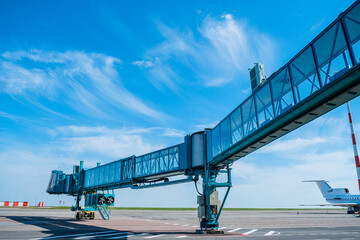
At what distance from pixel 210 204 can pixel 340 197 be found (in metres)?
63.5

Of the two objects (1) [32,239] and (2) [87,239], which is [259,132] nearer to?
(2) [87,239]

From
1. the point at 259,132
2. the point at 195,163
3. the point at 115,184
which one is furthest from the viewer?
the point at 115,184

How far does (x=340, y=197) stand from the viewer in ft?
227

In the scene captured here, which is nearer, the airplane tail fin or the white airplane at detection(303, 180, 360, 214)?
the white airplane at detection(303, 180, 360, 214)

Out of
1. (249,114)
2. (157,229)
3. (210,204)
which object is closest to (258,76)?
(249,114)

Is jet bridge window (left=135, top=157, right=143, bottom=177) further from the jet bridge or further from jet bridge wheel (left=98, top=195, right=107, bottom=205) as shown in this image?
jet bridge wheel (left=98, top=195, right=107, bottom=205)

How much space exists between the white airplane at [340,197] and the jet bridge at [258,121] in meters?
58.9

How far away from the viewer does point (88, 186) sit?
40594 mm

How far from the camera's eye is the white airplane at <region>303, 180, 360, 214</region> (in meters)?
64.2

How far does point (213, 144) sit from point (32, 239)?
1490 cm

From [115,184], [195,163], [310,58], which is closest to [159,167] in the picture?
[195,163]

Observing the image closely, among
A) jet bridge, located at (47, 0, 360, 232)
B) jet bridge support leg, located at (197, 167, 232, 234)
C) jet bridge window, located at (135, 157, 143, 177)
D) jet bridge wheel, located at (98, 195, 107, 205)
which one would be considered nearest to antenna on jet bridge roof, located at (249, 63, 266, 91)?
jet bridge, located at (47, 0, 360, 232)

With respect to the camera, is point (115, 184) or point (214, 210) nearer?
point (214, 210)

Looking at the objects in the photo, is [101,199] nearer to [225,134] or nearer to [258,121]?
[225,134]
